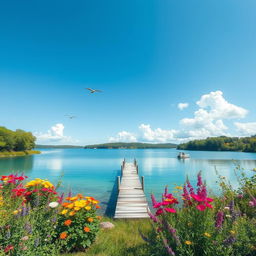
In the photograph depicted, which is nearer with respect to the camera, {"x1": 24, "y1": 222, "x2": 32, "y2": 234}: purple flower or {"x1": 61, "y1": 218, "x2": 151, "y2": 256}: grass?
{"x1": 24, "y1": 222, "x2": 32, "y2": 234}: purple flower

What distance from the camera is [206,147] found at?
114 metres

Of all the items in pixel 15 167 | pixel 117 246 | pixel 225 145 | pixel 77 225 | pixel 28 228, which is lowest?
pixel 15 167

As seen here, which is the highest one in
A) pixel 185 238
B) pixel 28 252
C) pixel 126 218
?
pixel 185 238

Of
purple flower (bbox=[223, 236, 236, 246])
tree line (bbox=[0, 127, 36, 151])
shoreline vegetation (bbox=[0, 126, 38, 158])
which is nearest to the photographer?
purple flower (bbox=[223, 236, 236, 246])

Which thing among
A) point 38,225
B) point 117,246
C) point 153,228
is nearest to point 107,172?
point 117,246

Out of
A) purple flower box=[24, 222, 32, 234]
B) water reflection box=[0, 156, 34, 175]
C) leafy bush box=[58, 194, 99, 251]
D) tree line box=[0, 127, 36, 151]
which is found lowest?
water reflection box=[0, 156, 34, 175]

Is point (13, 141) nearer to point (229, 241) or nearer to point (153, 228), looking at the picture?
point (153, 228)

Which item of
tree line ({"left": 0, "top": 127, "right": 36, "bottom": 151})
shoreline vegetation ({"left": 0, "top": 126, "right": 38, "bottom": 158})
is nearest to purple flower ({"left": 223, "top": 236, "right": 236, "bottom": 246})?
shoreline vegetation ({"left": 0, "top": 126, "right": 38, "bottom": 158})

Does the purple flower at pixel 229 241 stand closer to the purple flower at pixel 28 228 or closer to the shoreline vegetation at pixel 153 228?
the shoreline vegetation at pixel 153 228

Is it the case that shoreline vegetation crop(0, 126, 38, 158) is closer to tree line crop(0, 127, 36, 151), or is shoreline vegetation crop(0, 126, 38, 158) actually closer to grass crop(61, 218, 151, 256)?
tree line crop(0, 127, 36, 151)

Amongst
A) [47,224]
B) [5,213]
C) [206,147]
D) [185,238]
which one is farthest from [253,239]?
[206,147]

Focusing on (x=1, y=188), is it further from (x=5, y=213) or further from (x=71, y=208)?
(x=71, y=208)

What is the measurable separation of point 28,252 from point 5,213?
1297mm

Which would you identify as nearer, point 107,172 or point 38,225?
point 38,225
